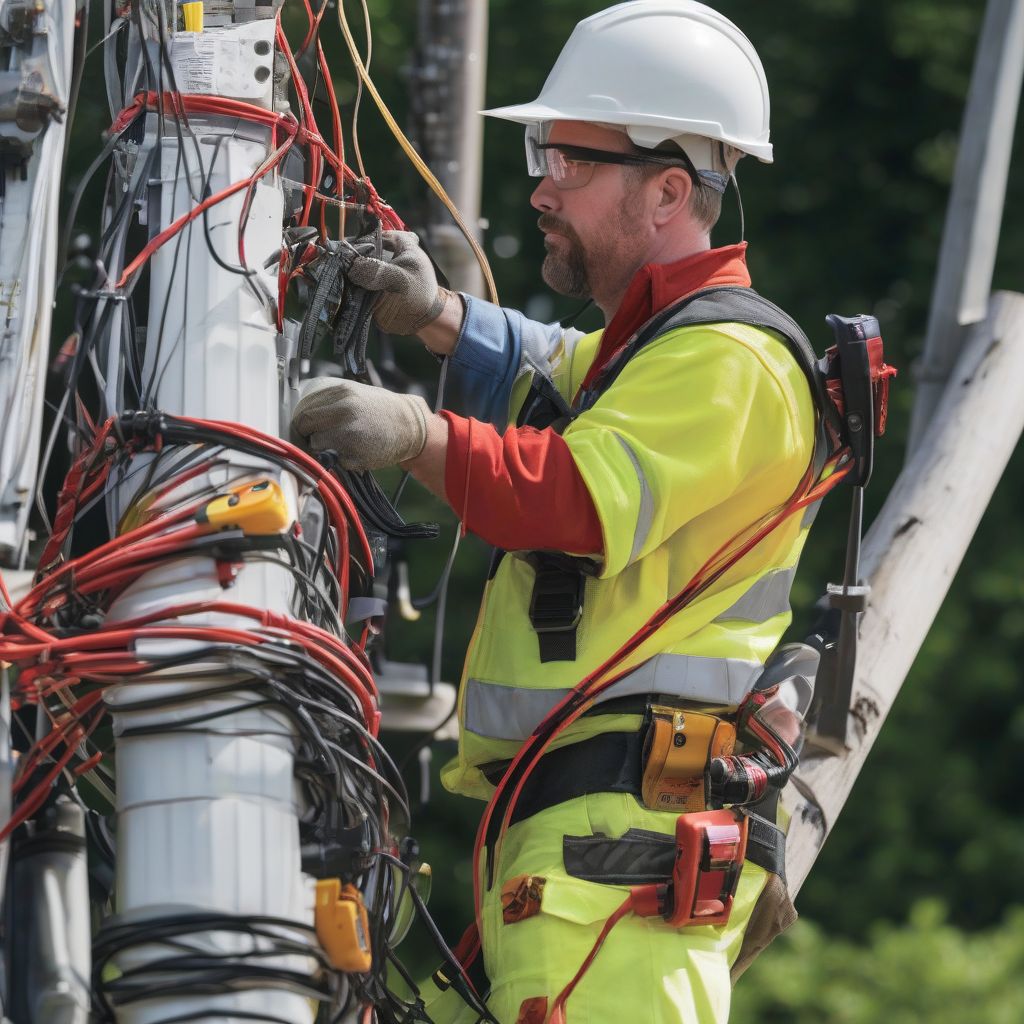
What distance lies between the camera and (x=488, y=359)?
3625 mm

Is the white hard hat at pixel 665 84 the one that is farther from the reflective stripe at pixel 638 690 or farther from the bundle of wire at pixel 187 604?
the reflective stripe at pixel 638 690

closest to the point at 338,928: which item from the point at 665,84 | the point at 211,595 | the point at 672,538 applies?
the point at 211,595

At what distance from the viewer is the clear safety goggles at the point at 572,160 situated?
11.2 feet

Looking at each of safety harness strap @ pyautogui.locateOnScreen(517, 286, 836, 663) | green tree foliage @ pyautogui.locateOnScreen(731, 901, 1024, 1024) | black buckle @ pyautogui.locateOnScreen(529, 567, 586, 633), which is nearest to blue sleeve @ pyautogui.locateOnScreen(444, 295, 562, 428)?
safety harness strap @ pyautogui.locateOnScreen(517, 286, 836, 663)

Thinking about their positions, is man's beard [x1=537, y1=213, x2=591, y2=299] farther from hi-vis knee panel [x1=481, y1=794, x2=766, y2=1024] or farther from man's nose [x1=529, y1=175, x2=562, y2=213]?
hi-vis knee panel [x1=481, y1=794, x2=766, y2=1024]

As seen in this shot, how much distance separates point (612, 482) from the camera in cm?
288

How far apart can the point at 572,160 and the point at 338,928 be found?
5.14 ft

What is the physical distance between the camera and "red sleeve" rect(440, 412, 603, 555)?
2.87m

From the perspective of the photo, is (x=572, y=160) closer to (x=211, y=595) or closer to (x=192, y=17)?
(x=192, y=17)

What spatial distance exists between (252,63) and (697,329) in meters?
0.84

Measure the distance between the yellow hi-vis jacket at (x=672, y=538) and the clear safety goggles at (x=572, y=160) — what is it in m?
0.46

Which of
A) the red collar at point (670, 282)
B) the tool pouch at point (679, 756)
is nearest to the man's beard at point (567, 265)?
the red collar at point (670, 282)

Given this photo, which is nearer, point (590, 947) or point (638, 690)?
point (590, 947)

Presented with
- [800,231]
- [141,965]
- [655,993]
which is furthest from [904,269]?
[141,965]
